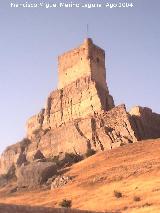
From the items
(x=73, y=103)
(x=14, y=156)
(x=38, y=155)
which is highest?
(x=73, y=103)

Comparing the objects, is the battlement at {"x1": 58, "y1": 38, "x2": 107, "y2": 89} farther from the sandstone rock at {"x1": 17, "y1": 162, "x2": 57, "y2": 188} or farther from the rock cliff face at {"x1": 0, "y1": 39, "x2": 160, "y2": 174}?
the sandstone rock at {"x1": 17, "y1": 162, "x2": 57, "y2": 188}

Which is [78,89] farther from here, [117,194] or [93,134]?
[117,194]

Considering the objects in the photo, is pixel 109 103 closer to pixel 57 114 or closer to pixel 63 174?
pixel 57 114

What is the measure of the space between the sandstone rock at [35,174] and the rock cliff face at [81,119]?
7.68 meters

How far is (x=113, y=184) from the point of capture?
41281mm

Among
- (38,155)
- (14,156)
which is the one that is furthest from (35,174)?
(14,156)

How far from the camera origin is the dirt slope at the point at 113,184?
32.1 m

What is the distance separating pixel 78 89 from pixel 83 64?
13.2ft

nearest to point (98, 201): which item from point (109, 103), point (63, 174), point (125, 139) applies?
point (63, 174)

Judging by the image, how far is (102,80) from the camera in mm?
70625

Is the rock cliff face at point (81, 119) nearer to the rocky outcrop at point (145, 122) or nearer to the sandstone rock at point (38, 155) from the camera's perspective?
the rocky outcrop at point (145, 122)

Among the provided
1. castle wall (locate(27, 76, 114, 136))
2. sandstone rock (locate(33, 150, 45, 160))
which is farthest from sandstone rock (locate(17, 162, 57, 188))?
castle wall (locate(27, 76, 114, 136))

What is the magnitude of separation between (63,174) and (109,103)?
1914cm

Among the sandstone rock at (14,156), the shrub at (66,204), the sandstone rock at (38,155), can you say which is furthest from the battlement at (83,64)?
the shrub at (66,204)
